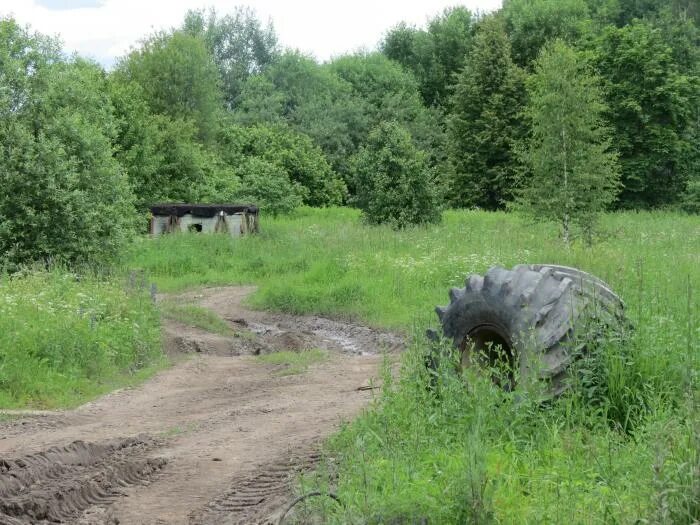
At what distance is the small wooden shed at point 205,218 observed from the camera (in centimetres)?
2950

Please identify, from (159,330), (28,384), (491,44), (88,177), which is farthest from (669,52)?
(28,384)

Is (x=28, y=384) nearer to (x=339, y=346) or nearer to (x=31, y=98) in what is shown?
(x=339, y=346)

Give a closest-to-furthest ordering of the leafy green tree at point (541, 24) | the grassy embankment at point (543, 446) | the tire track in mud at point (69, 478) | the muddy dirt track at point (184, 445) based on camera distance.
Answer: the grassy embankment at point (543, 446)
the tire track in mud at point (69, 478)
the muddy dirt track at point (184, 445)
the leafy green tree at point (541, 24)

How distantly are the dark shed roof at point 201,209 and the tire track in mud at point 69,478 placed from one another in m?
21.7

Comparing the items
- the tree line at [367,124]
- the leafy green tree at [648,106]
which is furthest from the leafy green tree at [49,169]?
the leafy green tree at [648,106]

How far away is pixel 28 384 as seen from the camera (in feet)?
35.7

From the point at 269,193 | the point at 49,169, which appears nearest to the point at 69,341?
the point at 49,169

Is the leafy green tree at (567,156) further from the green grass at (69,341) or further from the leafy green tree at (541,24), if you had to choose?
the leafy green tree at (541,24)

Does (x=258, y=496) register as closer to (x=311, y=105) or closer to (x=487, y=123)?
(x=487, y=123)

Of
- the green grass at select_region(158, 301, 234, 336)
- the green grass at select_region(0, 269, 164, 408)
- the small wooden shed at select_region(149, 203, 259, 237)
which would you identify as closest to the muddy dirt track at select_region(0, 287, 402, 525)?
the green grass at select_region(0, 269, 164, 408)

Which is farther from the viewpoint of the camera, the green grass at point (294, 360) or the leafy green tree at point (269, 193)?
the leafy green tree at point (269, 193)

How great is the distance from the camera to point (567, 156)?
85.9 feet

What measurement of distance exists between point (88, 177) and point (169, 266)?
474 cm

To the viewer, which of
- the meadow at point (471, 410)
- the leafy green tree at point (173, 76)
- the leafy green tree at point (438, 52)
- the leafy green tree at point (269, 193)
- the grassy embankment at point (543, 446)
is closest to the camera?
the grassy embankment at point (543, 446)
